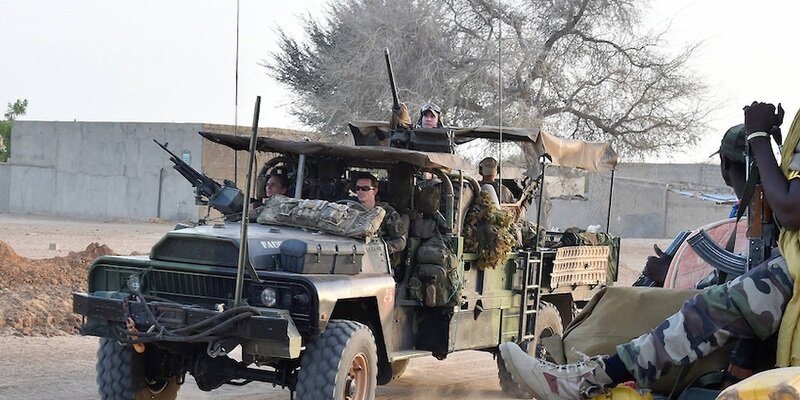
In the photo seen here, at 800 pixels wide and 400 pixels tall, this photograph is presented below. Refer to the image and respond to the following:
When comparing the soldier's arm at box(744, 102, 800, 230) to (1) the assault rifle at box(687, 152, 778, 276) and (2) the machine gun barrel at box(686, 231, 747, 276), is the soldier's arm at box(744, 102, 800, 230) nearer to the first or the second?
(1) the assault rifle at box(687, 152, 778, 276)

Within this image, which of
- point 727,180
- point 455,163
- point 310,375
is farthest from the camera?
point 455,163

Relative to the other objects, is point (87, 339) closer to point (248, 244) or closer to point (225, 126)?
point (248, 244)

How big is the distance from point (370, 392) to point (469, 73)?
20499 mm

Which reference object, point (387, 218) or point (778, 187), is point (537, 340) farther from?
point (778, 187)

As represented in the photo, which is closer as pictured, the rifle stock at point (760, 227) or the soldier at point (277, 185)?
the rifle stock at point (760, 227)

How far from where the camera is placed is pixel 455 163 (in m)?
9.15

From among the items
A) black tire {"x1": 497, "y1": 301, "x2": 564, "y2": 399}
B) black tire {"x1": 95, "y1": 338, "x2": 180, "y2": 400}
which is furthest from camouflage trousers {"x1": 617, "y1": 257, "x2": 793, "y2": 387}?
black tire {"x1": 497, "y1": 301, "x2": 564, "y2": 399}

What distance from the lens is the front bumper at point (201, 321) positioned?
23.7 ft

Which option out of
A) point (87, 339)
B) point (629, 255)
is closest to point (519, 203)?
point (87, 339)

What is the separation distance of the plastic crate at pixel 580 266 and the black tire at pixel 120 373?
4532 mm

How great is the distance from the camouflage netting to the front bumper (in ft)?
9.14

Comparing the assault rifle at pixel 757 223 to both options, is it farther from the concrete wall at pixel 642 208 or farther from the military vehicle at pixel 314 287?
the concrete wall at pixel 642 208

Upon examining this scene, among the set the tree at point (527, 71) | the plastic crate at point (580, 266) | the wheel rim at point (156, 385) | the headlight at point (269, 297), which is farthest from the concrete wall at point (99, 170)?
the headlight at point (269, 297)

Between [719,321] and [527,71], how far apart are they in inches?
971
